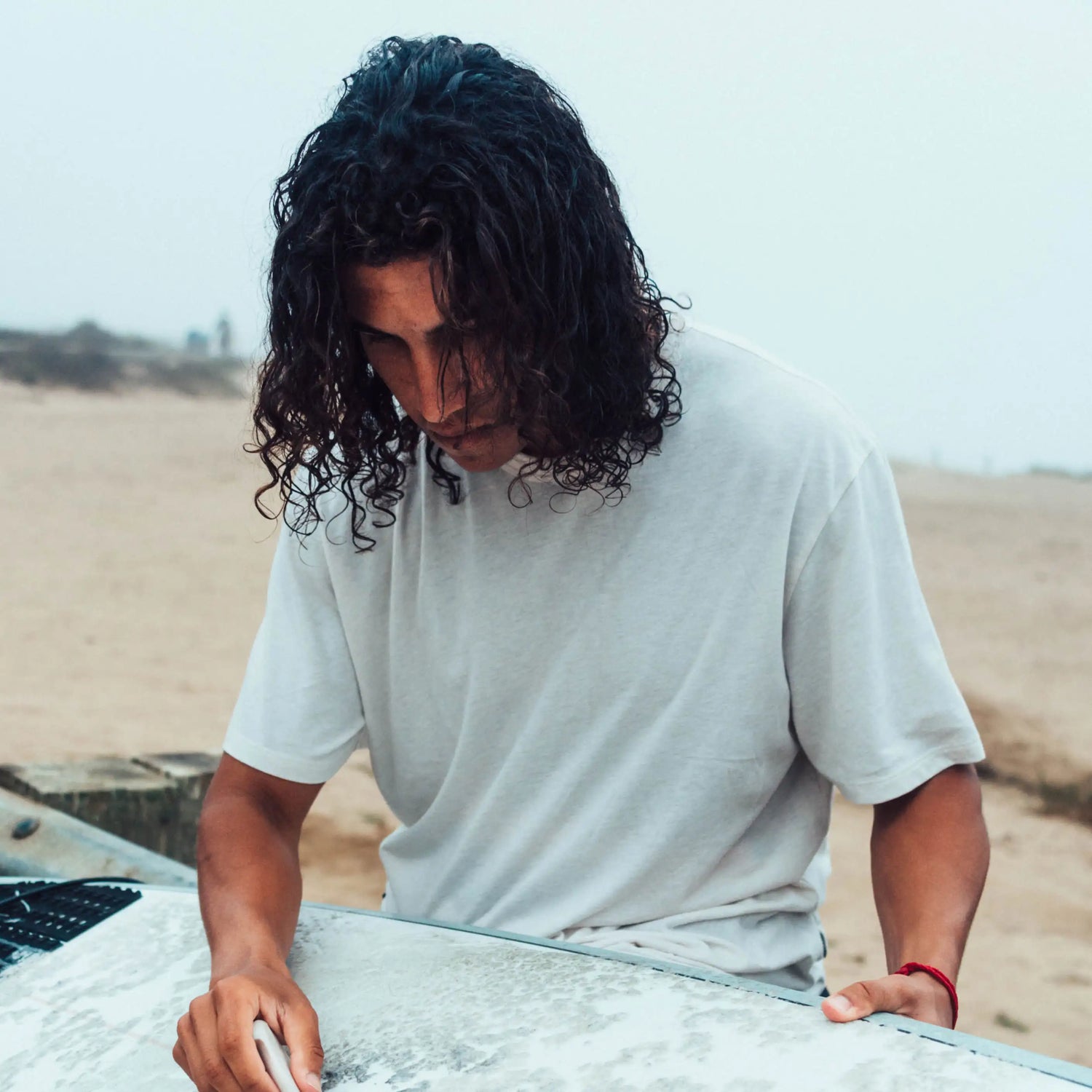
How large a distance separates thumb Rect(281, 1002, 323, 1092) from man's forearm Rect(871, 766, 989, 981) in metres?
0.61

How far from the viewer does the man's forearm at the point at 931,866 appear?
138 cm

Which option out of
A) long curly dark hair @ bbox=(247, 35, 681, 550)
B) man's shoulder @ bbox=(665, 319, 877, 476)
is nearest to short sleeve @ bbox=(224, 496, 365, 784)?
long curly dark hair @ bbox=(247, 35, 681, 550)

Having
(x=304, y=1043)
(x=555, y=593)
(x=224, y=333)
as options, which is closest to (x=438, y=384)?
(x=555, y=593)

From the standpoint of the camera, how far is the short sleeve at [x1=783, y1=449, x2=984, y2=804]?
1.43 metres

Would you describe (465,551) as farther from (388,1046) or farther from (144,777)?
(144,777)

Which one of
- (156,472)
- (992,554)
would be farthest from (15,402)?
(992,554)

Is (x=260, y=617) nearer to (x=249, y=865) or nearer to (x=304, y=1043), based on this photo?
(x=249, y=865)

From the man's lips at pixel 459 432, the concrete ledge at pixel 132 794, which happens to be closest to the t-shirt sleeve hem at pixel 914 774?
the man's lips at pixel 459 432

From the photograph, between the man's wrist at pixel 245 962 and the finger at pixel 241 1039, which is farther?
the man's wrist at pixel 245 962

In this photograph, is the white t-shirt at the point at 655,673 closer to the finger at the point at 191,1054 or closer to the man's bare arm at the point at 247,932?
the man's bare arm at the point at 247,932

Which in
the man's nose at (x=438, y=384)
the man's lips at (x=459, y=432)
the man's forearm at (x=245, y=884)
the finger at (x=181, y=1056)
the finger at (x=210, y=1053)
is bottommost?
the finger at (x=181, y=1056)

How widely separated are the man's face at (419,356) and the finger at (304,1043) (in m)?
0.58

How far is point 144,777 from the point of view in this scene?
3.14m

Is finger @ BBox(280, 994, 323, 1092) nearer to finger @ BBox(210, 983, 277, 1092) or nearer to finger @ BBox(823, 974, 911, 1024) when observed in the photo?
finger @ BBox(210, 983, 277, 1092)
